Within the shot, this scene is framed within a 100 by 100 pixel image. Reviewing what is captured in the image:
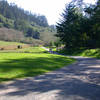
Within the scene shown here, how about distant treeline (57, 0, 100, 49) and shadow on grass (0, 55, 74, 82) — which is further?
distant treeline (57, 0, 100, 49)

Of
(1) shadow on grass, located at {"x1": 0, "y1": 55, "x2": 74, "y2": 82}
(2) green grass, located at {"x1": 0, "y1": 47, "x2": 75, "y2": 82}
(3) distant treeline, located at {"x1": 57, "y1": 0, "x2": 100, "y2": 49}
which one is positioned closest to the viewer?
(1) shadow on grass, located at {"x1": 0, "y1": 55, "x2": 74, "y2": 82}

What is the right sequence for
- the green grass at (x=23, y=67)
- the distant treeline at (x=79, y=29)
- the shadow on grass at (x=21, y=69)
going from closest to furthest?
1. the shadow on grass at (x=21, y=69)
2. the green grass at (x=23, y=67)
3. the distant treeline at (x=79, y=29)

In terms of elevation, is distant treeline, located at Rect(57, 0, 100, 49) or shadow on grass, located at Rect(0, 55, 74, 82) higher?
distant treeline, located at Rect(57, 0, 100, 49)

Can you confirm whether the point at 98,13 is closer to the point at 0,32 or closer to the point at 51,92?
the point at 51,92

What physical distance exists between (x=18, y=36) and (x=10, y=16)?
62562 millimetres

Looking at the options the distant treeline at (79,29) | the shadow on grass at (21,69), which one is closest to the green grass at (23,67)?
the shadow on grass at (21,69)

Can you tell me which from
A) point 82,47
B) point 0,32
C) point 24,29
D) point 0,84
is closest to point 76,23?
point 82,47

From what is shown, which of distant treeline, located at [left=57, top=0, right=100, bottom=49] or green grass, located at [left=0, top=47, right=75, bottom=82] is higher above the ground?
distant treeline, located at [left=57, top=0, right=100, bottom=49]

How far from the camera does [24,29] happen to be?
142000 millimetres

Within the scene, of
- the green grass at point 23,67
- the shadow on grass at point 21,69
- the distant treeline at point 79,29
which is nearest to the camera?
the shadow on grass at point 21,69

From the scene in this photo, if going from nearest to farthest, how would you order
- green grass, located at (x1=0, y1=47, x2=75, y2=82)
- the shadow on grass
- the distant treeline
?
1. the shadow on grass
2. green grass, located at (x1=0, y1=47, x2=75, y2=82)
3. the distant treeline

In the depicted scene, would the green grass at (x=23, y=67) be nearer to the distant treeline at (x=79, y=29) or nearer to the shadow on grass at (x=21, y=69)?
the shadow on grass at (x=21, y=69)

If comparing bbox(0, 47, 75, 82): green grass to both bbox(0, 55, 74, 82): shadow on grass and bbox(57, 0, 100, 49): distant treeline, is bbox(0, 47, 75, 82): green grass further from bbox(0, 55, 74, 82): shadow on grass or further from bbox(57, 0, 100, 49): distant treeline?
bbox(57, 0, 100, 49): distant treeline

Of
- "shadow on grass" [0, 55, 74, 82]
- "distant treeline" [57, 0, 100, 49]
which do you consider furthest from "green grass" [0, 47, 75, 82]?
"distant treeline" [57, 0, 100, 49]
